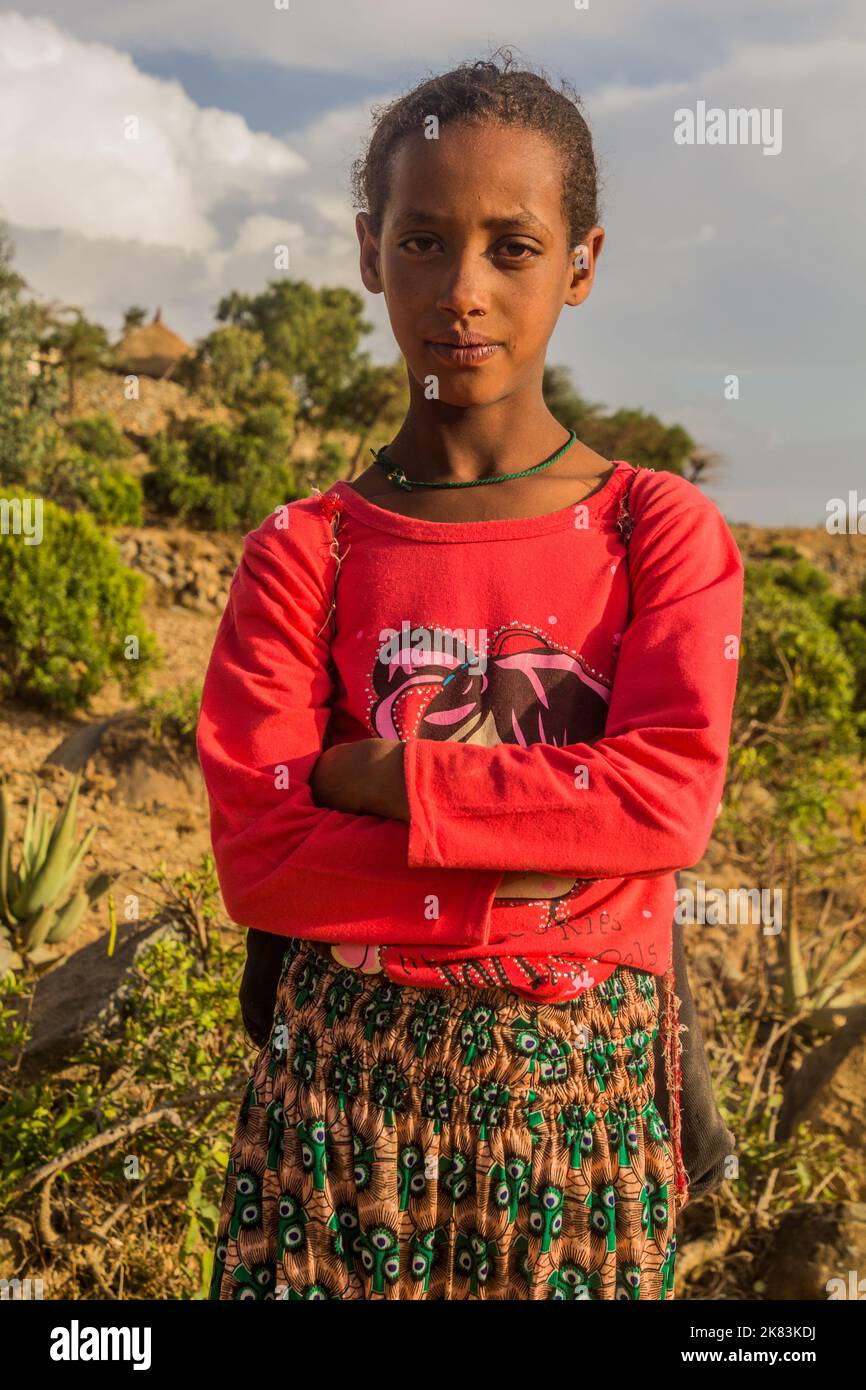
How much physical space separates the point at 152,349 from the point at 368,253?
3585 centimetres

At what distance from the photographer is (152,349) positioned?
35.1m

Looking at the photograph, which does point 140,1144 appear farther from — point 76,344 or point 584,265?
point 76,344

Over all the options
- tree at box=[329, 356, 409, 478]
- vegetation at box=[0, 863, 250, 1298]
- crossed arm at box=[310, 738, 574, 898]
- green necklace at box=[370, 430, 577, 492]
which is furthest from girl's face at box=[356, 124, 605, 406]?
tree at box=[329, 356, 409, 478]

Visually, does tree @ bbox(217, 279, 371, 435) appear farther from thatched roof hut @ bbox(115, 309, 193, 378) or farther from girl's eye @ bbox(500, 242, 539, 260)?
girl's eye @ bbox(500, 242, 539, 260)

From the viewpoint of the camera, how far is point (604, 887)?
4.79 ft

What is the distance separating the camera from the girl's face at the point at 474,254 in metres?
1.47

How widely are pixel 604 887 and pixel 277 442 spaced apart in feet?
66.9

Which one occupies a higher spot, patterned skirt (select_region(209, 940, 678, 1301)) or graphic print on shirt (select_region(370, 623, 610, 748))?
graphic print on shirt (select_region(370, 623, 610, 748))

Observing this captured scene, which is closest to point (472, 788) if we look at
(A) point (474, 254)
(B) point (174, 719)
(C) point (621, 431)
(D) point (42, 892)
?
(A) point (474, 254)

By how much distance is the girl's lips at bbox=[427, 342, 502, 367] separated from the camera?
150cm

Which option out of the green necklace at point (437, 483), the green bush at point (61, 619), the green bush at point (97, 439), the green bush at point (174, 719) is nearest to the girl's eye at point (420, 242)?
the green necklace at point (437, 483)

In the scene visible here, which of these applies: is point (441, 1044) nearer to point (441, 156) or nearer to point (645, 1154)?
point (645, 1154)

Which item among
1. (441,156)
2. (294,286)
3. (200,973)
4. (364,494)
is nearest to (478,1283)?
(364,494)

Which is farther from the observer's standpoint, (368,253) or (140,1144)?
(140,1144)
